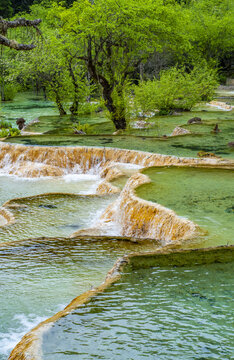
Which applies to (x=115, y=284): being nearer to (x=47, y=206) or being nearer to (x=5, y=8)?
(x=47, y=206)

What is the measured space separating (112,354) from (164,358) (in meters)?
0.37

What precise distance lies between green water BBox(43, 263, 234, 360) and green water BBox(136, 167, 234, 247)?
1.59 m

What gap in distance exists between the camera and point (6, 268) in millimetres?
6289

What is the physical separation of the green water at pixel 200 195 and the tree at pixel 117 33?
9.52m

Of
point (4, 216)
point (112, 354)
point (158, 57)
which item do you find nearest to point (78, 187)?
point (4, 216)

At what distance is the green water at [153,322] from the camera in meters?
3.39

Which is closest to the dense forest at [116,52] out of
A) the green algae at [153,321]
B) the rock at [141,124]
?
the rock at [141,124]

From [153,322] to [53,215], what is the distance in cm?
618

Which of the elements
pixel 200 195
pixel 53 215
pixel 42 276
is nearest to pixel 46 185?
pixel 53 215

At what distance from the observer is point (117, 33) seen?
18.6 m

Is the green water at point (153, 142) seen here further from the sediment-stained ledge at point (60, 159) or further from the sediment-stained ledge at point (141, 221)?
the sediment-stained ledge at point (141, 221)

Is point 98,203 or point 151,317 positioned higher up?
point 151,317

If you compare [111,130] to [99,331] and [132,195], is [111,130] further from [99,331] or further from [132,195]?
[99,331]

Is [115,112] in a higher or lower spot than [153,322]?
higher
